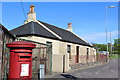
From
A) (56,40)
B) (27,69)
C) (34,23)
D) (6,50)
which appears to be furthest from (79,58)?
(27,69)

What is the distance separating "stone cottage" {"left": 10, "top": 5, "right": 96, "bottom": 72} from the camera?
14484mm

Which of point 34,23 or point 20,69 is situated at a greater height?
point 34,23

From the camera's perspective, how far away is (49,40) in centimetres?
1709

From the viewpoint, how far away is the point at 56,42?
18156 mm

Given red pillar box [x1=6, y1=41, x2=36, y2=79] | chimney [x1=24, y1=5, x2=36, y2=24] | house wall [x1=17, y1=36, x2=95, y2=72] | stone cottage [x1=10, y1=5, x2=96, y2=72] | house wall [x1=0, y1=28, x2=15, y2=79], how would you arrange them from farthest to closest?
chimney [x1=24, y1=5, x2=36, y2=24], stone cottage [x1=10, y1=5, x2=96, y2=72], house wall [x1=17, y1=36, x2=95, y2=72], house wall [x1=0, y1=28, x2=15, y2=79], red pillar box [x1=6, y1=41, x2=36, y2=79]

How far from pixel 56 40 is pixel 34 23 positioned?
332 cm

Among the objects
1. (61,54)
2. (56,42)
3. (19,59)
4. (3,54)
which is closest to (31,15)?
(56,42)

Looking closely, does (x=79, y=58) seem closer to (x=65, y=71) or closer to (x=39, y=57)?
(x=65, y=71)

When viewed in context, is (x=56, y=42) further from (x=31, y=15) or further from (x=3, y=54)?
(x=3, y=54)

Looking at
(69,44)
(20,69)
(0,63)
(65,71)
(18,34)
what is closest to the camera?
(20,69)

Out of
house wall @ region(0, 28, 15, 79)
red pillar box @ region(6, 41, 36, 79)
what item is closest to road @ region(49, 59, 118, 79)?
house wall @ region(0, 28, 15, 79)

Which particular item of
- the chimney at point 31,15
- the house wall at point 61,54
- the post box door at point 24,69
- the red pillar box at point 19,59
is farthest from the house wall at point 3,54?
the chimney at point 31,15

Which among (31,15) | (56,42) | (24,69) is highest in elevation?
(31,15)

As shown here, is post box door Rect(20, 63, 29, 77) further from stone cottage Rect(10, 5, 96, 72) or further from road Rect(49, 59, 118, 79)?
stone cottage Rect(10, 5, 96, 72)
